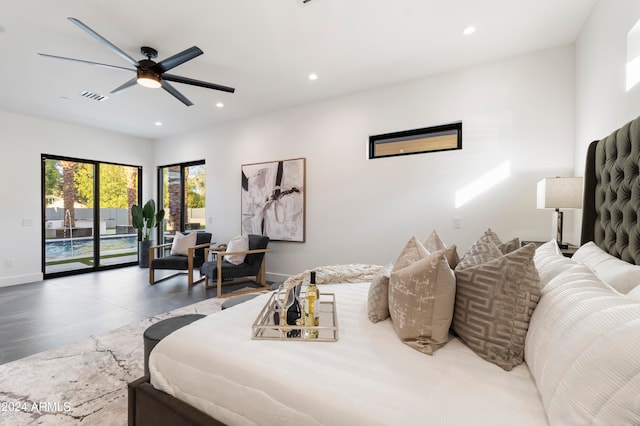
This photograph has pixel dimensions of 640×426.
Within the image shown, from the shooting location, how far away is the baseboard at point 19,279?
15.0 feet

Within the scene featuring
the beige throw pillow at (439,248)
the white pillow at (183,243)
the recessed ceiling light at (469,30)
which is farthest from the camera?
the white pillow at (183,243)

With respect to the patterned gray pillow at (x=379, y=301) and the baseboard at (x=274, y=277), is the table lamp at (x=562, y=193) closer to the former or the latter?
the patterned gray pillow at (x=379, y=301)

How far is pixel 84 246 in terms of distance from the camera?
5695mm

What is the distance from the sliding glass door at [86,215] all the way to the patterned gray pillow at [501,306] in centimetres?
686

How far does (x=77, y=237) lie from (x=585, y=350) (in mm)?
7343

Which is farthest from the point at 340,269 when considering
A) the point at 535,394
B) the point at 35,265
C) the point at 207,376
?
the point at 35,265

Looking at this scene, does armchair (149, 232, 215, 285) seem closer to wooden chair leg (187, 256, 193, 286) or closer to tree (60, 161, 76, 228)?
wooden chair leg (187, 256, 193, 286)

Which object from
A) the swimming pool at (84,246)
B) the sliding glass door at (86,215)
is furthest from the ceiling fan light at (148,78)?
the swimming pool at (84,246)

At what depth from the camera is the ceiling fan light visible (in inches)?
110

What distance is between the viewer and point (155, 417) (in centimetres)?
118

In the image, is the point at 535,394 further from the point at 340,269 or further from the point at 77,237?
the point at 77,237

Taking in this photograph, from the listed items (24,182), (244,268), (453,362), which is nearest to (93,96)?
(24,182)

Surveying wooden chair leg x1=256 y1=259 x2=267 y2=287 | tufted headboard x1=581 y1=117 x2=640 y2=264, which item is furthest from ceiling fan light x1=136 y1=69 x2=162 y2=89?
tufted headboard x1=581 y1=117 x2=640 y2=264

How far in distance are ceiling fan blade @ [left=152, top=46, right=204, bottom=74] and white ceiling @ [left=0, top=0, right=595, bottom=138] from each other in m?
0.25
